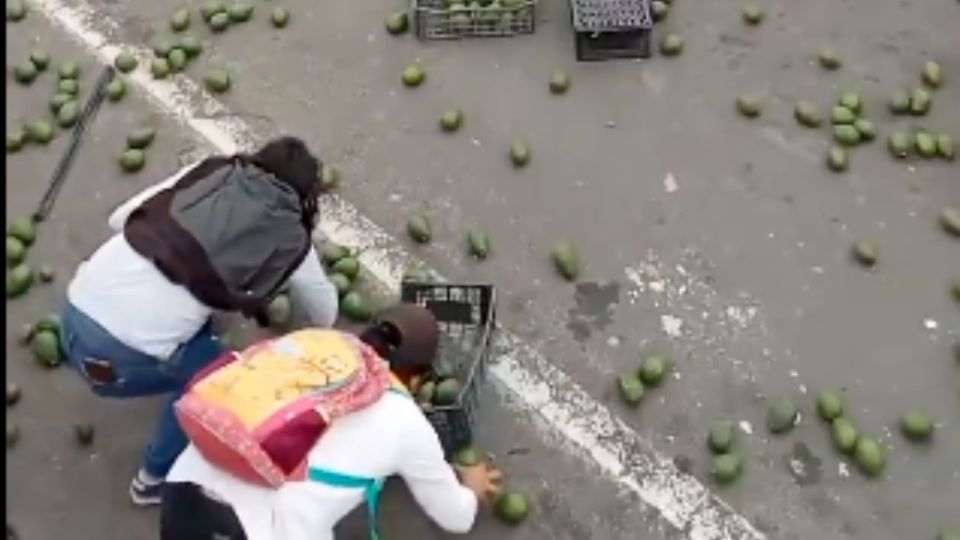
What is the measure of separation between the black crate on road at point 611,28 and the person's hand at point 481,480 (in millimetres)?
2427

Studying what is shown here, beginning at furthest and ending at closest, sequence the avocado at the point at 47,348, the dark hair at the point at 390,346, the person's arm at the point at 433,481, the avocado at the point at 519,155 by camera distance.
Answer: the avocado at the point at 519,155
the avocado at the point at 47,348
the dark hair at the point at 390,346
the person's arm at the point at 433,481

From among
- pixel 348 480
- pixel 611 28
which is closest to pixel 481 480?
pixel 348 480

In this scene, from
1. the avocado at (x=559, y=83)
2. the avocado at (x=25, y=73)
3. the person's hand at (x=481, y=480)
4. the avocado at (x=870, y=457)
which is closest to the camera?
the person's hand at (x=481, y=480)

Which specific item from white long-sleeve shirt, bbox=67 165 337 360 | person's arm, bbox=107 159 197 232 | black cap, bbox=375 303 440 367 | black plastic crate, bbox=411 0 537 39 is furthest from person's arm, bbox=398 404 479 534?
black plastic crate, bbox=411 0 537 39

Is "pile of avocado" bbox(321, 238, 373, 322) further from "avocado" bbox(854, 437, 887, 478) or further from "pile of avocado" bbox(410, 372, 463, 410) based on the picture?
"avocado" bbox(854, 437, 887, 478)

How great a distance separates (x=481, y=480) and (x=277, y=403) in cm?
117

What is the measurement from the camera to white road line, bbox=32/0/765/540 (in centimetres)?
461

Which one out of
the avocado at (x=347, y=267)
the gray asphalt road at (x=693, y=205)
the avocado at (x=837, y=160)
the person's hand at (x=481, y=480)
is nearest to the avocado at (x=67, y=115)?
the gray asphalt road at (x=693, y=205)

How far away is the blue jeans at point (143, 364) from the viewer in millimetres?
4223

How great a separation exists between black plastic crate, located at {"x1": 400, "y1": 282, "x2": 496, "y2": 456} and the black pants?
124cm

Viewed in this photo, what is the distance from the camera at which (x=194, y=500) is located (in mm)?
3766

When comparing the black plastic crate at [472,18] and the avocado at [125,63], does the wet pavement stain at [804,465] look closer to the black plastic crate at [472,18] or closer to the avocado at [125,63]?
the black plastic crate at [472,18]

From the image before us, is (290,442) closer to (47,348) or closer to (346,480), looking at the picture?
(346,480)

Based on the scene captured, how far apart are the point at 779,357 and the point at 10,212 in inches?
129
